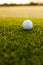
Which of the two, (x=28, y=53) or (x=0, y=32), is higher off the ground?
(x=0, y=32)

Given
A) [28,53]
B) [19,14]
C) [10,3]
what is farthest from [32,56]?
[10,3]

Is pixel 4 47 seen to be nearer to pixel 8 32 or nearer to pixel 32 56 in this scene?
pixel 32 56

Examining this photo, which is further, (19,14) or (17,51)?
(19,14)

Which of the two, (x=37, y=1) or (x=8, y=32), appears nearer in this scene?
(x=8, y=32)

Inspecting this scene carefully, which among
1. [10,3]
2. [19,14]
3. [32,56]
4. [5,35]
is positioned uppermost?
[10,3]

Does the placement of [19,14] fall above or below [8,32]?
above

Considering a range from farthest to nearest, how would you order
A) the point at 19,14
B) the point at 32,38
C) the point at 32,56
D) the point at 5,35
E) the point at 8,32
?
the point at 19,14 < the point at 8,32 < the point at 5,35 < the point at 32,38 < the point at 32,56

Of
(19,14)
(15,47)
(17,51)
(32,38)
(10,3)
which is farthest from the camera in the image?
(10,3)

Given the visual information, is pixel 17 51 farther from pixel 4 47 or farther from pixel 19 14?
pixel 19 14

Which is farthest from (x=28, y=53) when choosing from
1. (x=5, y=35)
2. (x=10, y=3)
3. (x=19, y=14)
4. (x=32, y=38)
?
(x=10, y=3)
